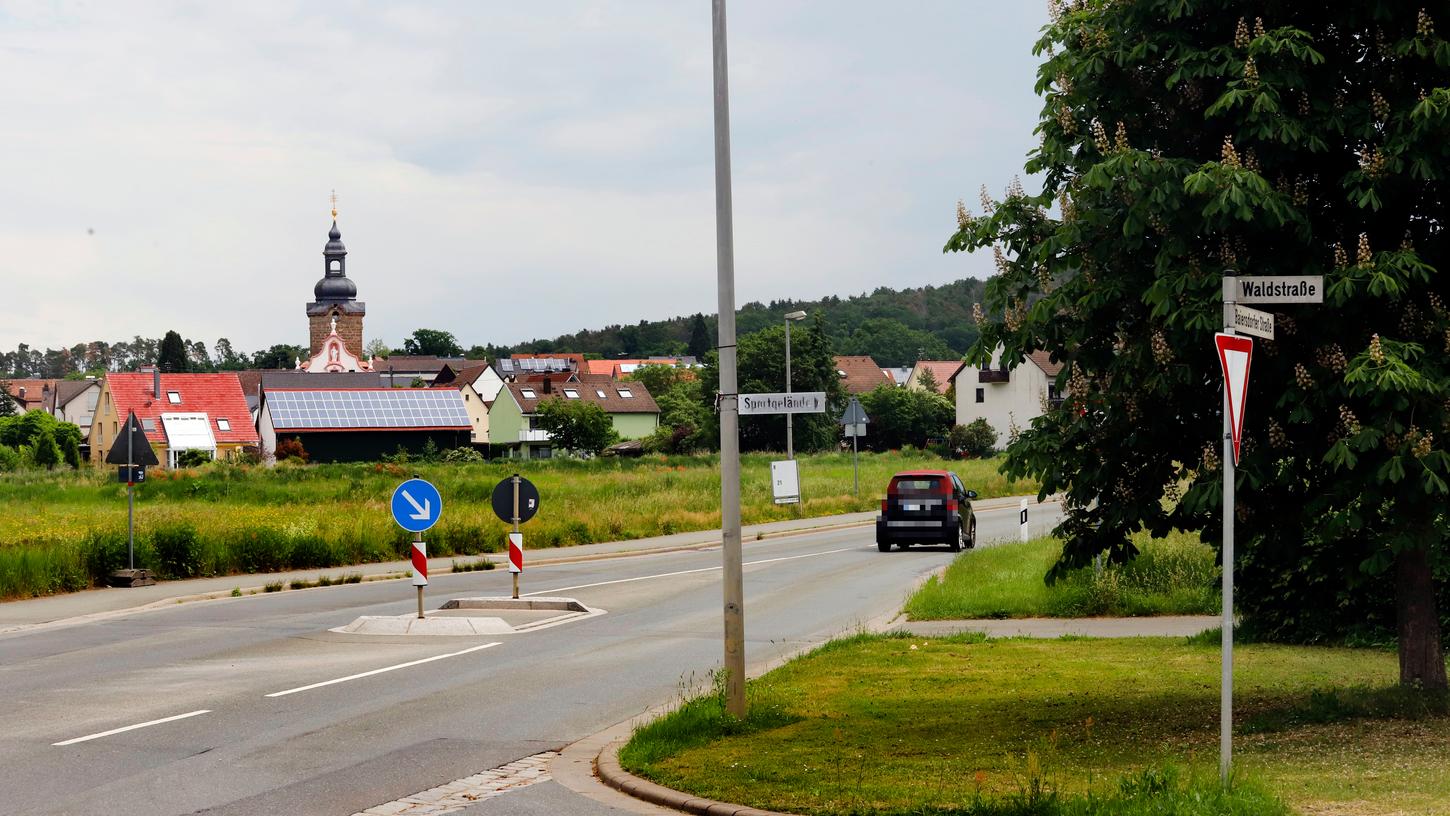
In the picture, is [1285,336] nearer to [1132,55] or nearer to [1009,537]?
[1132,55]

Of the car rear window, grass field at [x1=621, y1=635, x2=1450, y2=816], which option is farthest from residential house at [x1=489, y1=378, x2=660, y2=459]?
grass field at [x1=621, y1=635, x2=1450, y2=816]

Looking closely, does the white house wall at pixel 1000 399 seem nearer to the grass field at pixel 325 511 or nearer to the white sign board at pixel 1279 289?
the grass field at pixel 325 511

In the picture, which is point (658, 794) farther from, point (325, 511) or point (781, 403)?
point (325, 511)

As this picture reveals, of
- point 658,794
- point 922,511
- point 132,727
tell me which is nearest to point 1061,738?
point 658,794

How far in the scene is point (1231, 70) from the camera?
29.9ft

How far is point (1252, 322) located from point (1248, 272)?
1.31 m

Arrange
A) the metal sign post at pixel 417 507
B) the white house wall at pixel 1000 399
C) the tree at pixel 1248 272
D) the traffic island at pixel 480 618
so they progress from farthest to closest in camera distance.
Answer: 1. the white house wall at pixel 1000 399
2. the metal sign post at pixel 417 507
3. the traffic island at pixel 480 618
4. the tree at pixel 1248 272

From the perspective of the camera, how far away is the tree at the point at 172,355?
160 m

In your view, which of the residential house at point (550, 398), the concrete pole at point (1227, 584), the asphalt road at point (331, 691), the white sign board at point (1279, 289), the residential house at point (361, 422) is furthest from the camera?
the residential house at point (550, 398)

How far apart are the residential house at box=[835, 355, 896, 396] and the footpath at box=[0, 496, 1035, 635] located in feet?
346

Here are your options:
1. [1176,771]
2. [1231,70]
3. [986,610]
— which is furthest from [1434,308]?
[986,610]

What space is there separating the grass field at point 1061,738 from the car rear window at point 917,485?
1817 cm

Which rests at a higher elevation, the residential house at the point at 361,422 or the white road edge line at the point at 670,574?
the residential house at the point at 361,422

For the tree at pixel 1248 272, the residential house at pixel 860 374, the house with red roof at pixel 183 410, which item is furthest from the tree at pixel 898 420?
the tree at pixel 1248 272
